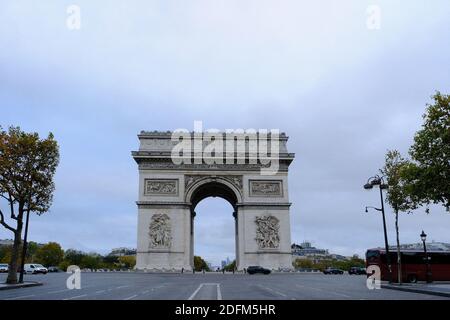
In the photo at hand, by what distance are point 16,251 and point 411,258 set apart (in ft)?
85.2

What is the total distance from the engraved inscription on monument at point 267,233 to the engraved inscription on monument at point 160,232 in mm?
8991

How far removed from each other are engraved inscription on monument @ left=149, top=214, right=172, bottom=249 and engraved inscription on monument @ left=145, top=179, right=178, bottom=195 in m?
2.53

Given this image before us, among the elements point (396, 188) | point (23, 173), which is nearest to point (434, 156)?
point (396, 188)

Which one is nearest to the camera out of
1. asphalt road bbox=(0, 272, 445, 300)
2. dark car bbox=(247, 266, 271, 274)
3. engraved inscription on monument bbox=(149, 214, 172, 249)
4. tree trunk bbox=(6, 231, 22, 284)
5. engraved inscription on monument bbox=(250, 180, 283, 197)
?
asphalt road bbox=(0, 272, 445, 300)

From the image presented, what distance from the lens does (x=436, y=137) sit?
20.6 m

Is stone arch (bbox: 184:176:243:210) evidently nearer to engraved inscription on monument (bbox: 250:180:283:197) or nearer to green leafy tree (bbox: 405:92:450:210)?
engraved inscription on monument (bbox: 250:180:283:197)

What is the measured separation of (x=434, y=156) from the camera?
20.6 meters

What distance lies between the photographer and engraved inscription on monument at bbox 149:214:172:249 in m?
44.6

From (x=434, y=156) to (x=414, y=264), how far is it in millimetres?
Result: 14093

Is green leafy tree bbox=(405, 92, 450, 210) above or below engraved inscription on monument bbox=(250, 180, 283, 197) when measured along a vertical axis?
below

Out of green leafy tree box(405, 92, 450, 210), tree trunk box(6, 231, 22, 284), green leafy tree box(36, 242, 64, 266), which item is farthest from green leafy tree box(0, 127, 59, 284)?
green leafy tree box(36, 242, 64, 266)

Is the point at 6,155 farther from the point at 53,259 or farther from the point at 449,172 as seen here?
the point at 53,259
